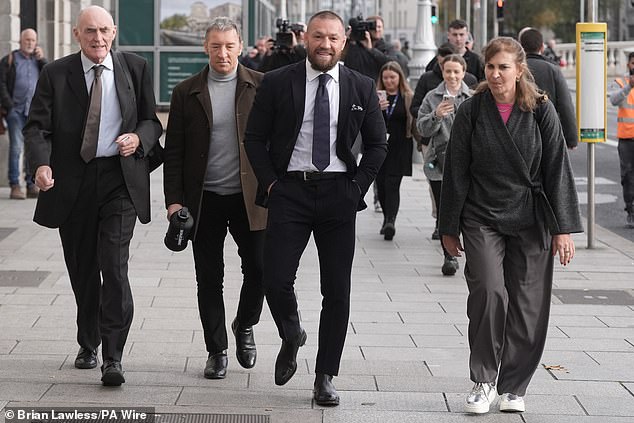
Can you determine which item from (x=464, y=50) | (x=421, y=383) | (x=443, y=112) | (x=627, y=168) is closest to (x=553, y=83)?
(x=443, y=112)

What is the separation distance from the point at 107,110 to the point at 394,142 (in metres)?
6.76

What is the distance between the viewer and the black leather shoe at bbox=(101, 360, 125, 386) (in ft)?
22.6

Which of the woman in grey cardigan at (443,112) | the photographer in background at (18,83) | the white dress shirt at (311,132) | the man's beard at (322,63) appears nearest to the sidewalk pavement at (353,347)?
the woman in grey cardigan at (443,112)

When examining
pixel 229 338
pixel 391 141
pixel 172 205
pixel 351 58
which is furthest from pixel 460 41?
pixel 172 205

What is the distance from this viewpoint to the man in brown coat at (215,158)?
7.07 m

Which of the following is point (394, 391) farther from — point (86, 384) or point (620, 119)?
point (620, 119)

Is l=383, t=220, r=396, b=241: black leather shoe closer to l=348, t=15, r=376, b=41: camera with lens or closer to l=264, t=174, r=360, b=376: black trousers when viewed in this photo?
l=348, t=15, r=376, b=41: camera with lens

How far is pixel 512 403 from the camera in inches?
259

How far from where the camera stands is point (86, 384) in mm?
6992

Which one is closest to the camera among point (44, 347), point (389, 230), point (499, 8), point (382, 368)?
point (382, 368)

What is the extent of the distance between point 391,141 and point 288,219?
714 cm

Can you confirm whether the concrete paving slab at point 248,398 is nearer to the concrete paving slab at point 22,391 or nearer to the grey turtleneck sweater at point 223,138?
the concrete paving slab at point 22,391

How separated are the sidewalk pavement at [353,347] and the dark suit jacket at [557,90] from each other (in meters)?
1.16

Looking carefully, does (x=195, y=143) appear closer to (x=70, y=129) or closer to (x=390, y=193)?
(x=70, y=129)
